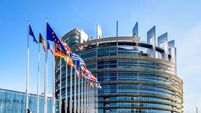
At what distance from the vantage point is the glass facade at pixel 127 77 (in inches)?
6127

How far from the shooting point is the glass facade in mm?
155625

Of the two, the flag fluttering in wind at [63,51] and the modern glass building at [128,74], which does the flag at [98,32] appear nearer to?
the modern glass building at [128,74]

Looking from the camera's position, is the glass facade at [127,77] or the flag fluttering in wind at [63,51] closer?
the flag fluttering in wind at [63,51]

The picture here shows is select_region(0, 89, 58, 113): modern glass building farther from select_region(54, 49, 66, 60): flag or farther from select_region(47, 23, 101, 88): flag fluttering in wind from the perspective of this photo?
select_region(54, 49, 66, 60): flag

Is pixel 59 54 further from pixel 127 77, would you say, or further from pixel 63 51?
pixel 127 77

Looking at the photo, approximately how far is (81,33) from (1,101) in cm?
8295

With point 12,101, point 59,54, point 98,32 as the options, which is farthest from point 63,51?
point 98,32

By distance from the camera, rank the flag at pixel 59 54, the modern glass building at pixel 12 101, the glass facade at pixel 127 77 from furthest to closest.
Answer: the glass facade at pixel 127 77
the modern glass building at pixel 12 101
the flag at pixel 59 54

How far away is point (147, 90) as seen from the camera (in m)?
158

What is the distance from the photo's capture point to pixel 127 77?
158 metres

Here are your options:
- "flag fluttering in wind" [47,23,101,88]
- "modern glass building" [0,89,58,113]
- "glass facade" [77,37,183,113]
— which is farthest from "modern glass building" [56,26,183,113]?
"flag fluttering in wind" [47,23,101,88]

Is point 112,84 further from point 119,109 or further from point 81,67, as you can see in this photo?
point 81,67

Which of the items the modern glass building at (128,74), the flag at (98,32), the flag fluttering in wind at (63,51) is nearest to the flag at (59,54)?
the flag fluttering in wind at (63,51)

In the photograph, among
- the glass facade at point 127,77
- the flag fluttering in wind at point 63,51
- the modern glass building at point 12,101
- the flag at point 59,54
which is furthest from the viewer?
the glass facade at point 127,77
